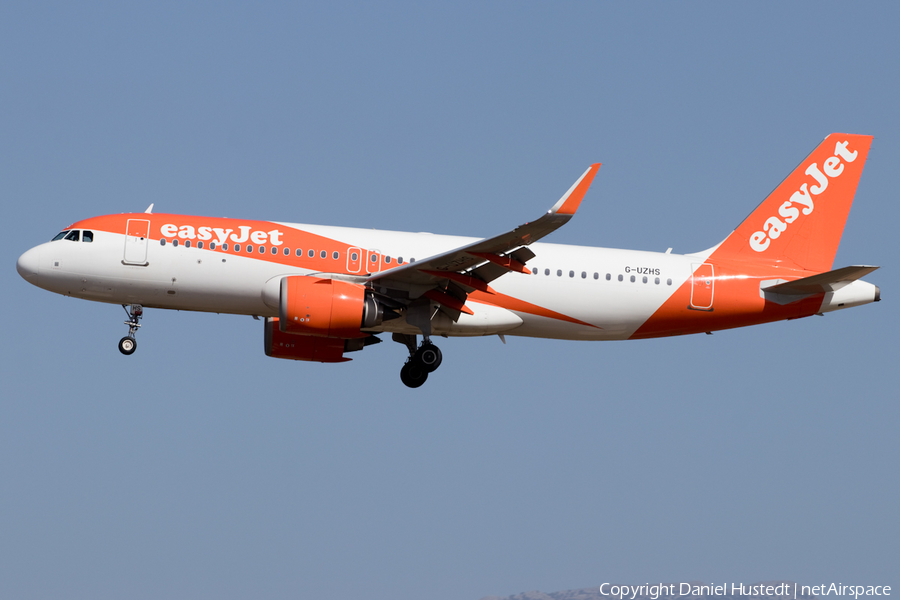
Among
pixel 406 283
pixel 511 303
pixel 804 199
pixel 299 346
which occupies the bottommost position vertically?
pixel 299 346

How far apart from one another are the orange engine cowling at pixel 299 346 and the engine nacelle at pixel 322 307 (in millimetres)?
4125

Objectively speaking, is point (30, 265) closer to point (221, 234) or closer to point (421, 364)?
point (221, 234)

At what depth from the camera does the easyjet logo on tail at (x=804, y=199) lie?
30.1 meters

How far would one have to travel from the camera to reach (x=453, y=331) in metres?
27.3

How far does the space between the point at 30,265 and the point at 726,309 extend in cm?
1940

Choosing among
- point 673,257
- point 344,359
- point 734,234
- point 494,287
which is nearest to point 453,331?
point 494,287

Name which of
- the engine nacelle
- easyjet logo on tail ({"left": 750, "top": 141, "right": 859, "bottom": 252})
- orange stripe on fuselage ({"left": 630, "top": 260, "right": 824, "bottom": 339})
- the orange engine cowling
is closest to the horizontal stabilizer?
orange stripe on fuselage ({"left": 630, "top": 260, "right": 824, "bottom": 339})

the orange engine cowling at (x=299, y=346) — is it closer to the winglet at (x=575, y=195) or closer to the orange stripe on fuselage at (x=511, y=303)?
the orange stripe on fuselage at (x=511, y=303)

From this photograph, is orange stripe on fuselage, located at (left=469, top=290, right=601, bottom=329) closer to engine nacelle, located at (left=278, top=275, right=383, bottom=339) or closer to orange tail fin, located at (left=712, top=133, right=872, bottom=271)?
engine nacelle, located at (left=278, top=275, right=383, bottom=339)

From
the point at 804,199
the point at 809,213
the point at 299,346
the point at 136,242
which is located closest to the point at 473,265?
the point at 299,346

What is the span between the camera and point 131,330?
2764 centimetres

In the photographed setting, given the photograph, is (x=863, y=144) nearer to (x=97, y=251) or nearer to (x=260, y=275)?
(x=260, y=275)

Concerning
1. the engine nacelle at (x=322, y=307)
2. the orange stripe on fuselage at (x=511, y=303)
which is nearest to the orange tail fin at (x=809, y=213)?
the orange stripe on fuselage at (x=511, y=303)

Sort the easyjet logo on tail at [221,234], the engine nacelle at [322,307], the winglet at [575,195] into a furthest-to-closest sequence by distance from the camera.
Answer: the easyjet logo on tail at [221,234] < the engine nacelle at [322,307] < the winglet at [575,195]
